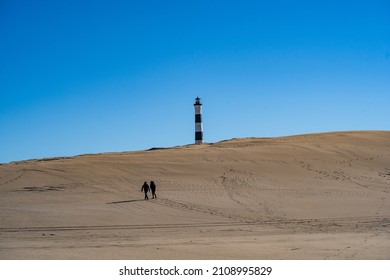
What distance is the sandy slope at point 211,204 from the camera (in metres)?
12.5

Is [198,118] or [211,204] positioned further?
[198,118]

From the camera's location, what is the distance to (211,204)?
2158 centimetres

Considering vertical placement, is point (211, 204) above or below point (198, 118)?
below

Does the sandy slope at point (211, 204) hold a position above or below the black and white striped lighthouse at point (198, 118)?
below

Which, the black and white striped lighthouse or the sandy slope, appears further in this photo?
the black and white striped lighthouse

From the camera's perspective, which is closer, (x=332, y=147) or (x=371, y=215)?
(x=371, y=215)

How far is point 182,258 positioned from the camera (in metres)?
10.6

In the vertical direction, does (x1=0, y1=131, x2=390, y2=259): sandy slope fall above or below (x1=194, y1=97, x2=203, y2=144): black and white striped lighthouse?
below

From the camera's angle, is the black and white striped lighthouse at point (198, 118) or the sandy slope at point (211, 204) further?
the black and white striped lighthouse at point (198, 118)

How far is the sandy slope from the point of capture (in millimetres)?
12500
